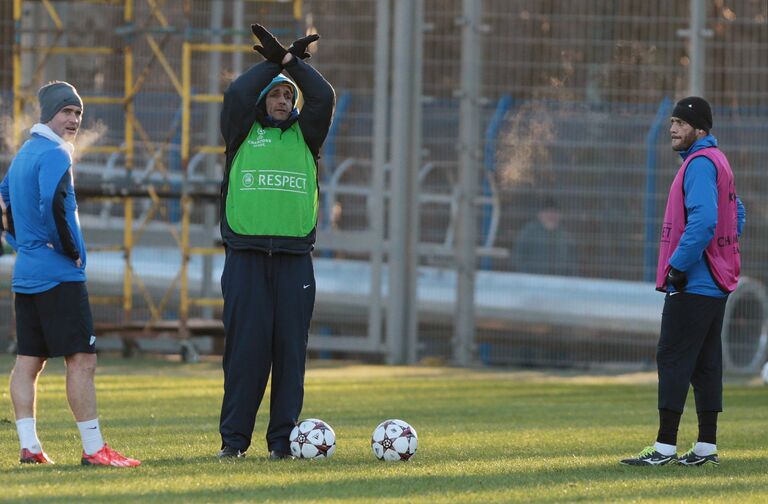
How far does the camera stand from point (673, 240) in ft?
25.8

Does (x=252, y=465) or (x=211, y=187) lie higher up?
(x=211, y=187)

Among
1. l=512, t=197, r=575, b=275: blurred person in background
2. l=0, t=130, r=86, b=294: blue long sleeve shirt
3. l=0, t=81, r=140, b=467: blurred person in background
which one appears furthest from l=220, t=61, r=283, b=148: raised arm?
l=512, t=197, r=575, b=275: blurred person in background

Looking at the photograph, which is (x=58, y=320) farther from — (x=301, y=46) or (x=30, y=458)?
(x=301, y=46)

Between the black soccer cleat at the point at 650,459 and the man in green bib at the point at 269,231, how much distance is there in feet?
5.61

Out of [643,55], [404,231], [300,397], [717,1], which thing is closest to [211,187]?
[404,231]

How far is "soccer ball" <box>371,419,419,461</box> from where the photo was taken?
7773 mm

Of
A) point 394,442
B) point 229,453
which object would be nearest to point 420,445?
point 394,442

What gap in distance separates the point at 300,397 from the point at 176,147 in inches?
457

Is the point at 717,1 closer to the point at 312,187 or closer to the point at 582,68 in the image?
the point at 582,68

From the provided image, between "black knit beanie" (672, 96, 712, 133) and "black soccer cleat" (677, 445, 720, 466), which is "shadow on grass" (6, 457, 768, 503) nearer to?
"black soccer cleat" (677, 445, 720, 466)

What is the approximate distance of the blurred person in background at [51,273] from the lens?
7.16 m

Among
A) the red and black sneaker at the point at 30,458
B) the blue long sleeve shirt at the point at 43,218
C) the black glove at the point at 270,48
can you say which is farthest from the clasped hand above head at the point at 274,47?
the red and black sneaker at the point at 30,458

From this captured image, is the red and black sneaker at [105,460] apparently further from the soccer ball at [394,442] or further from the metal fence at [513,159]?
the metal fence at [513,159]

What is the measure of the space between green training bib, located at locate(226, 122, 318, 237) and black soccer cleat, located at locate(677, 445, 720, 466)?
7.37ft
